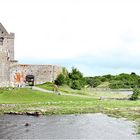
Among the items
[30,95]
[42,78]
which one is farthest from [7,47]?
→ [30,95]

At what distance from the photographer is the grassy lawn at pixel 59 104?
62.2 m

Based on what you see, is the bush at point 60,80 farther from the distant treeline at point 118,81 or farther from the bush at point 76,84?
the distant treeline at point 118,81

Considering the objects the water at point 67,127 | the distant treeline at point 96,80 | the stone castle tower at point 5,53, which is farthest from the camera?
the distant treeline at point 96,80

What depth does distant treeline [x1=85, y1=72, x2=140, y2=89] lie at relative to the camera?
127875 millimetres

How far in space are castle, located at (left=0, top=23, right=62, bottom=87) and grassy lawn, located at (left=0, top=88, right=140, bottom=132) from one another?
11.9 m

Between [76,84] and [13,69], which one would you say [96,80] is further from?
[13,69]

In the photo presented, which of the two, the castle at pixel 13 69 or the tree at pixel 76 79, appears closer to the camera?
the castle at pixel 13 69

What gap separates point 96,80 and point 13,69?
49888 millimetres

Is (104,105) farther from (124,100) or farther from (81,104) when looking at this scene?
(124,100)

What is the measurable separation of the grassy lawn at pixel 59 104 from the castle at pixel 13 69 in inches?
468

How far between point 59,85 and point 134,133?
45615mm

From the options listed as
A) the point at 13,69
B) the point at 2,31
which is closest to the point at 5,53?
the point at 13,69

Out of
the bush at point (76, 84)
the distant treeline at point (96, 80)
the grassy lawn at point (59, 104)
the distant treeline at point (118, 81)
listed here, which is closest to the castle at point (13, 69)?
the distant treeline at point (96, 80)

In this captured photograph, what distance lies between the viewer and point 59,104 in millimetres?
66625
